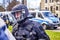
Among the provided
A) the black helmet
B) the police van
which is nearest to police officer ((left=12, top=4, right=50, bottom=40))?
the black helmet

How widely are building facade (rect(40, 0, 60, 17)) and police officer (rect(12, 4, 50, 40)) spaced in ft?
3.46

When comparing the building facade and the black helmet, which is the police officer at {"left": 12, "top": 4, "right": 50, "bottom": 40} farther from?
the building facade

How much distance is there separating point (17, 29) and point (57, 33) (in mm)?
1130

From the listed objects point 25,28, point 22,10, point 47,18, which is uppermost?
point 22,10

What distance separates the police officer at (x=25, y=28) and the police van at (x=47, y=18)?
3.15ft

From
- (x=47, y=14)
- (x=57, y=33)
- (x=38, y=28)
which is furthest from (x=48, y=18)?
(x=38, y=28)

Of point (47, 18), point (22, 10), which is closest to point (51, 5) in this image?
point (47, 18)

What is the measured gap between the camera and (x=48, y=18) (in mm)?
2670

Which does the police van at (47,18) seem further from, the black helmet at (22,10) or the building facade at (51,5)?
the black helmet at (22,10)

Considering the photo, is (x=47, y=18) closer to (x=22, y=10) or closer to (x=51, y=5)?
(x=51, y=5)

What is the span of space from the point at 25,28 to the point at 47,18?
116cm

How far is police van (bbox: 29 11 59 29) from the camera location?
103 inches

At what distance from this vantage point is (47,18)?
8.78 feet

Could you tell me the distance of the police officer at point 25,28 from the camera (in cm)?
152
